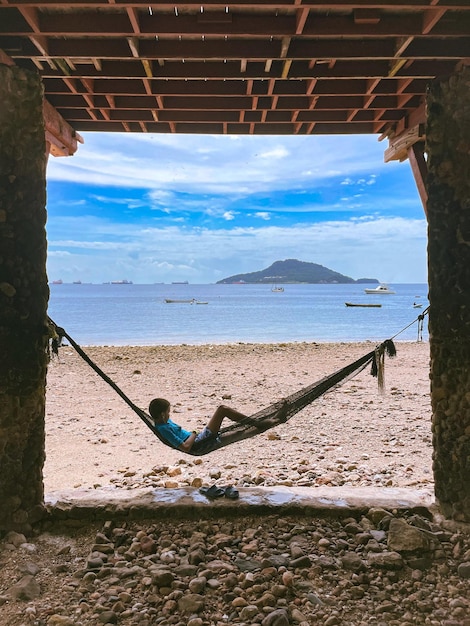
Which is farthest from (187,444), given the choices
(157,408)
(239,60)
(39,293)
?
(239,60)

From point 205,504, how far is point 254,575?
1.87 feet

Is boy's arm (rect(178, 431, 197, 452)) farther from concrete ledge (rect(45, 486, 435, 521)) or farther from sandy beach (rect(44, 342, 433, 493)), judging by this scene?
sandy beach (rect(44, 342, 433, 493))

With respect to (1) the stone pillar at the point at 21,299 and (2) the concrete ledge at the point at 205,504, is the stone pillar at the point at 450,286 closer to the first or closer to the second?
(2) the concrete ledge at the point at 205,504

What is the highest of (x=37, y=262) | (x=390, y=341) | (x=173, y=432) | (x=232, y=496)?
(x=37, y=262)

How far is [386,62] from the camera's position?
251 centimetres

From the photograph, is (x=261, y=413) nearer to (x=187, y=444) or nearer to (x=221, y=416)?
(x=221, y=416)

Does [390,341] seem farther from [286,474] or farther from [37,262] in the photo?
[37,262]

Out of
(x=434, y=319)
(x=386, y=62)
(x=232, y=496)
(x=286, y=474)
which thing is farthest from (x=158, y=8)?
(x=286, y=474)

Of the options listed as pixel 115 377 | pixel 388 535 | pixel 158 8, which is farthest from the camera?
pixel 115 377

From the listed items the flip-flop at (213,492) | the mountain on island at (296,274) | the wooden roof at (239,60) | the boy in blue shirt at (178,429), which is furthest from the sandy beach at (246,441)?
the mountain on island at (296,274)

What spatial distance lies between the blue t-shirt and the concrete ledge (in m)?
0.29

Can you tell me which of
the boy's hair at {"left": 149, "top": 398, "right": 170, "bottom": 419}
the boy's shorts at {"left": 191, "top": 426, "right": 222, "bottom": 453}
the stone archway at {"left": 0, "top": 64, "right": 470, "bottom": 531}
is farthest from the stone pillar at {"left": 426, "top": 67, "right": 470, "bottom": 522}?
the boy's hair at {"left": 149, "top": 398, "right": 170, "bottom": 419}

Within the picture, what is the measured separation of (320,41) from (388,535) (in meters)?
2.43

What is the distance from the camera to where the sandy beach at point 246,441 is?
3.71 metres
